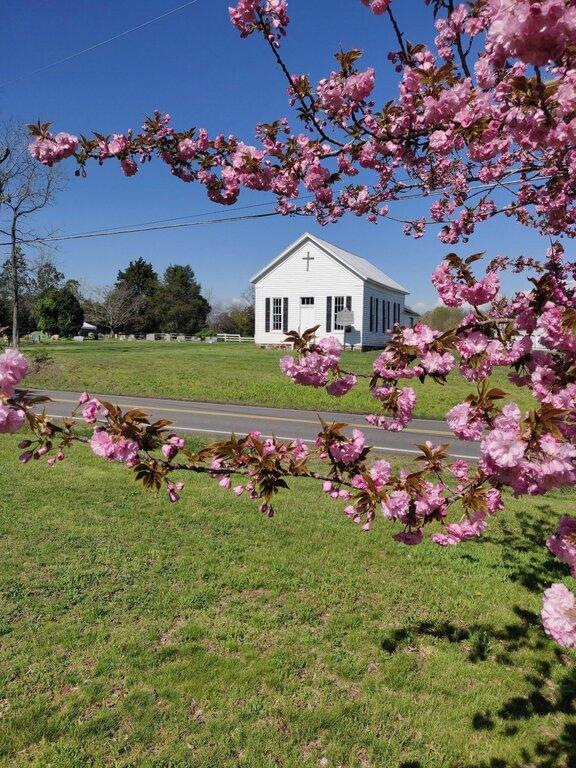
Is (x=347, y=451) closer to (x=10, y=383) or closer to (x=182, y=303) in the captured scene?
(x=10, y=383)

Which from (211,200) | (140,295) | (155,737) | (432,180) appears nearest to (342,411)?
(432,180)

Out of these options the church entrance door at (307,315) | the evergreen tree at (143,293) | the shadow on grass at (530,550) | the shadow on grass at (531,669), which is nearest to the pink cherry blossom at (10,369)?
the shadow on grass at (531,669)

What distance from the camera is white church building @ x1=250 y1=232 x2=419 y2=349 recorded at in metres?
29.2

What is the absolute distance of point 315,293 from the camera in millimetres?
29828

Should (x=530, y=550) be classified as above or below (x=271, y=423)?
below

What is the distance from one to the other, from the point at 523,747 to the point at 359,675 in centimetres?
107

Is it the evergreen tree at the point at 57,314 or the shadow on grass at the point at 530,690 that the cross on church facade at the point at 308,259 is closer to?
the shadow on grass at the point at 530,690

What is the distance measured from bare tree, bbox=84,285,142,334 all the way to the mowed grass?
2296 inches

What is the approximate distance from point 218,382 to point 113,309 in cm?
4584

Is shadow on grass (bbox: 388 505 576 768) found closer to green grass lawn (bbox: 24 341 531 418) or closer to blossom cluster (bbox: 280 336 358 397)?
blossom cluster (bbox: 280 336 358 397)

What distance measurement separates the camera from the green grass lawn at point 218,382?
1708 centimetres

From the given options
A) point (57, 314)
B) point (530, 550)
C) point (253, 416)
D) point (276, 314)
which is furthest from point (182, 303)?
point (530, 550)

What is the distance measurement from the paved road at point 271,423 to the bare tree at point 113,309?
152 ft

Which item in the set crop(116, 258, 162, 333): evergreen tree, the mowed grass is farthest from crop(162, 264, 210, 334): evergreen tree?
the mowed grass
